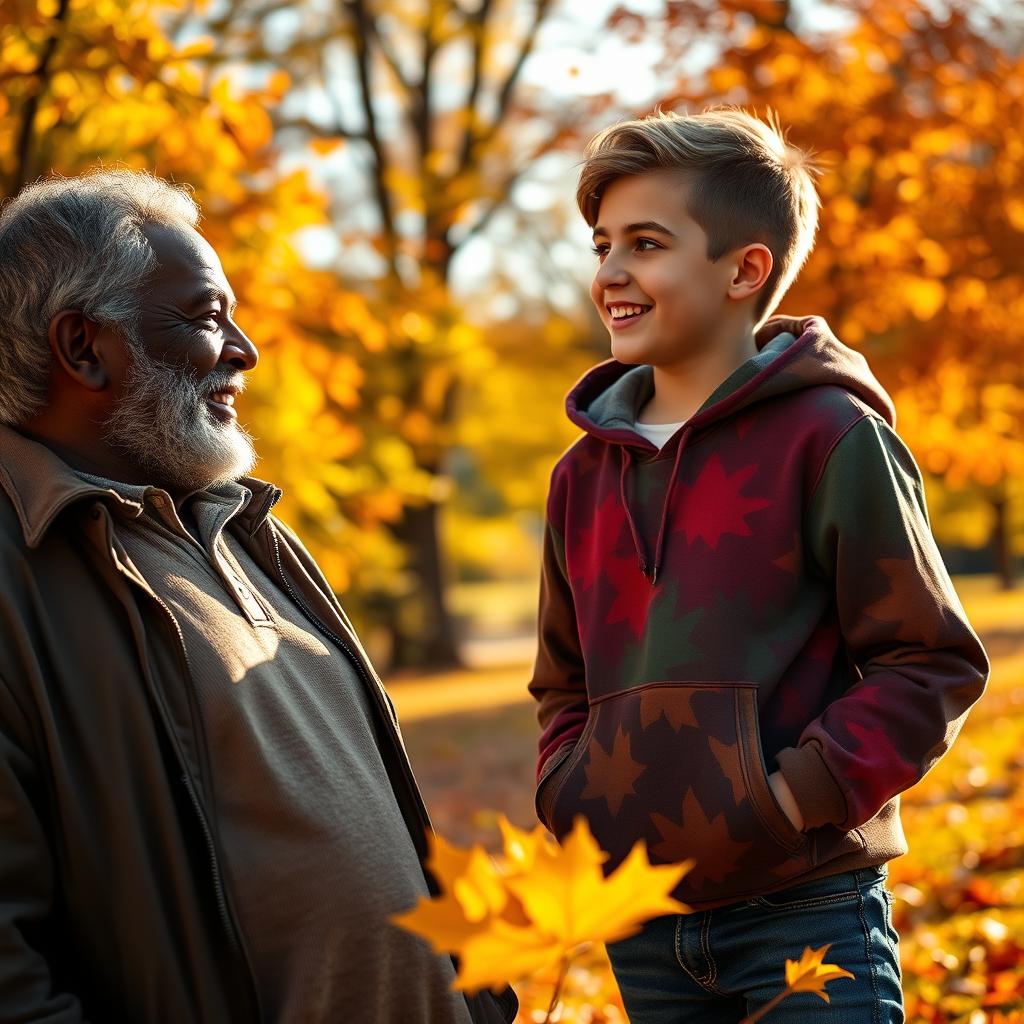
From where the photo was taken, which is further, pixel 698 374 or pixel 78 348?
pixel 698 374

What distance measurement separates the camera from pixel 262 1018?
1.96 m

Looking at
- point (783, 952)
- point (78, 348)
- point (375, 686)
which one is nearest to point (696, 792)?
point (783, 952)

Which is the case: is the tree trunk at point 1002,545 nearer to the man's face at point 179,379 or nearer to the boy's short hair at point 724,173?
the boy's short hair at point 724,173

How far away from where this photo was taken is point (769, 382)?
232 centimetres

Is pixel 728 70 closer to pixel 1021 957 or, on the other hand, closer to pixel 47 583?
pixel 1021 957

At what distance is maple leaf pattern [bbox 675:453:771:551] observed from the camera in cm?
228

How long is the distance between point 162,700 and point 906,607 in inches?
48.4

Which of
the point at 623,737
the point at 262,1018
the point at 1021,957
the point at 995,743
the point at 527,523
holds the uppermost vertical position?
the point at 623,737

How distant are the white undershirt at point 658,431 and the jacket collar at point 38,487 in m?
1.00

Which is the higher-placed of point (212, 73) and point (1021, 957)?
point (212, 73)

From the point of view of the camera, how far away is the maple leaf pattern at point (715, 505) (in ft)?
7.47

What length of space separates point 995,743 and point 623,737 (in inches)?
253

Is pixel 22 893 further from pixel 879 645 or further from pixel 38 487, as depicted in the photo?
pixel 879 645

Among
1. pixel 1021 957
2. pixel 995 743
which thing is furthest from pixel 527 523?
pixel 1021 957
